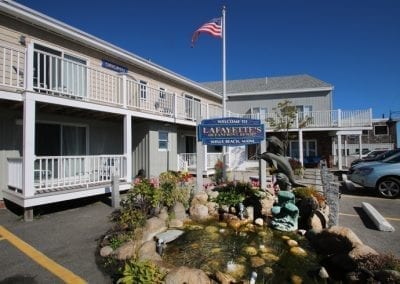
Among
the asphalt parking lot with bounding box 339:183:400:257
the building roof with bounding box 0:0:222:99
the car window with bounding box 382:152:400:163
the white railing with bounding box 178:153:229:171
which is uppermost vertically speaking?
the building roof with bounding box 0:0:222:99

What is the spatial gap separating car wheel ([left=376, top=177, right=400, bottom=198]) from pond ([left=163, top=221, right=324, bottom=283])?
6.70 meters

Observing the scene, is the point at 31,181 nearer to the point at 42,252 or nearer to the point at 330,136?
the point at 42,252

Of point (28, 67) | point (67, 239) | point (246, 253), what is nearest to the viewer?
point (246, 253)

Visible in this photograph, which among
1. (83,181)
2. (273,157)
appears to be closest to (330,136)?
(273,157)

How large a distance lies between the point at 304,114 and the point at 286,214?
60.3 ft

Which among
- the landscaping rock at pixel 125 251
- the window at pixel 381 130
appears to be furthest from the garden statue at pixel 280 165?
the window at pixel 381 130

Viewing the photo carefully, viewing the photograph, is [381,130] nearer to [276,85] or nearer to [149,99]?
[276,85]

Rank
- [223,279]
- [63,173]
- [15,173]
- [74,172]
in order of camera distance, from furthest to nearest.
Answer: [74,172]
[63,173]
[15,173]
[223,279]

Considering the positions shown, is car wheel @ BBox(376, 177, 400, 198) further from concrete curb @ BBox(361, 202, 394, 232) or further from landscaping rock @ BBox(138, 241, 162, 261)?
landscaping rock @ BBox(138, 241, 162, 261)

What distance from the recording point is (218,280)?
13.1ft

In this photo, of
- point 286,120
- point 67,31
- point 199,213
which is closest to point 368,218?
point 199,213

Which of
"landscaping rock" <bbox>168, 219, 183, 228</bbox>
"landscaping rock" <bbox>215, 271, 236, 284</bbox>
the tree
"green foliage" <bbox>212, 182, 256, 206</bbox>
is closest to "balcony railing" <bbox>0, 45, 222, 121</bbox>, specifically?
"green foliage" <bbox>212, 182, 256, 206</bbox>

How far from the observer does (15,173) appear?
8180 millimetres

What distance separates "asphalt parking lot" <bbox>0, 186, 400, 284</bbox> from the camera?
448 centimetres
